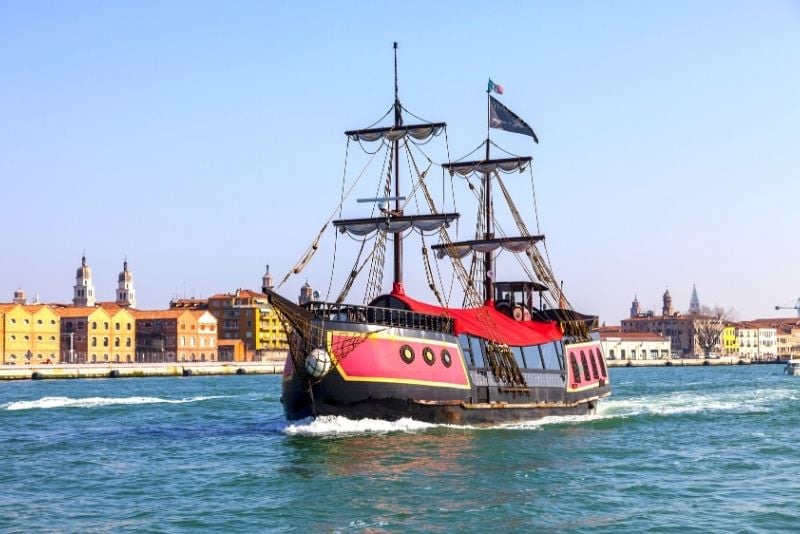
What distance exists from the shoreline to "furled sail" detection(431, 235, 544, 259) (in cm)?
6583

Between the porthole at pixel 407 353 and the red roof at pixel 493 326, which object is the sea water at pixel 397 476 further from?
the red roof at pixel 493 326

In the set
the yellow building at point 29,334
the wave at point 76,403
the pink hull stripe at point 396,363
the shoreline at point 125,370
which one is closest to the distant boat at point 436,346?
the pink hull stripe at point 396,363

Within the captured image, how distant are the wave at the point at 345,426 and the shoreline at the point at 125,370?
77.9 metres

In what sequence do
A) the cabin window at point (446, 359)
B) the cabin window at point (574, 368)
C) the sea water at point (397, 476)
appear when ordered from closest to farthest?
the sea water at point (397, 476)
the cabin window at point (446, 359)
the cabin window at point (574, 368)

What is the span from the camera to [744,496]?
2606 cm

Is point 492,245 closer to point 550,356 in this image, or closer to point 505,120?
point 505,120

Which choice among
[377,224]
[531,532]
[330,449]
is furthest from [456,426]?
[531,532]

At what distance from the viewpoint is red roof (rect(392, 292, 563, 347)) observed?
41.3m

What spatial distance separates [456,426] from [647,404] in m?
24.6

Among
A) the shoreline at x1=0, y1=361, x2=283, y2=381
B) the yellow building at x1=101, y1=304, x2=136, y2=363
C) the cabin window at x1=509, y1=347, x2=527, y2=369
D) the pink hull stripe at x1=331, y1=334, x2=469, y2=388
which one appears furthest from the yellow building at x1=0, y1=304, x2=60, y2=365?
the pink hull stripe at x1=331, y1=334, x2=469, y2=388

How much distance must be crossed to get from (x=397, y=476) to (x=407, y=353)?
1047 centimetres

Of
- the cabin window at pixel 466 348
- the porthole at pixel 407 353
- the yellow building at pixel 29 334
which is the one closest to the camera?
the porthole at pixel 407 353

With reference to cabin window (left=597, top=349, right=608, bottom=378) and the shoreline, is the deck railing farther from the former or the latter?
the shoreline

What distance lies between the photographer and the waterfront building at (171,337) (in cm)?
16062
